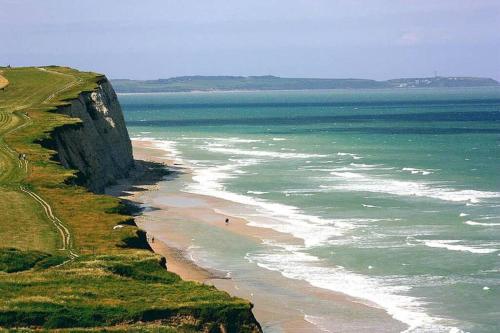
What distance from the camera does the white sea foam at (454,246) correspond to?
5506 centimetres

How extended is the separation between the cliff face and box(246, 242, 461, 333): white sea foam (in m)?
16.5

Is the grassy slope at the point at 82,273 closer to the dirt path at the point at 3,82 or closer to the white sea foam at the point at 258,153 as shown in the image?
the dirt path at the point at 3,82

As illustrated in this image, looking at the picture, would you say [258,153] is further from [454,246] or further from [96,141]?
[454,246]

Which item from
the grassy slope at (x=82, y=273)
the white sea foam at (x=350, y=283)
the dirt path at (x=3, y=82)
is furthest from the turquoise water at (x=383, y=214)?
the dirt path at (x=3, y=82)

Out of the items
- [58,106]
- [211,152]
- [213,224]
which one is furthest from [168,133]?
[213,224]

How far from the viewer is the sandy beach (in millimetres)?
42312

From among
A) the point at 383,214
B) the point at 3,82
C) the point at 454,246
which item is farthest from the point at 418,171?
the point at 3,82

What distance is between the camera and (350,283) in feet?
161

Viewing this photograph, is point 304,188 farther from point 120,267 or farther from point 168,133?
point 168,133

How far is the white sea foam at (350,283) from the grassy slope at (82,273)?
938 cm

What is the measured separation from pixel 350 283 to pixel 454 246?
396 inches

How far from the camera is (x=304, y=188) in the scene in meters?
84.9

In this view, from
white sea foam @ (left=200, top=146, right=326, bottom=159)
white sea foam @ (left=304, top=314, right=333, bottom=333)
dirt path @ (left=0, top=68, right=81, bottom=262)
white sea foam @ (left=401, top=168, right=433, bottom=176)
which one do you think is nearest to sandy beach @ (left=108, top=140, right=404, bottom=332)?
white sea foam @ (left=304, top=314, right=333, bottom=333)

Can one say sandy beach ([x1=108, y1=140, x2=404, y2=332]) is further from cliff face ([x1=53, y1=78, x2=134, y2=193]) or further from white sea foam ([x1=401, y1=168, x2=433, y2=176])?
white sea foam ([x1=401, y1=168, x2=433, y2=176])
